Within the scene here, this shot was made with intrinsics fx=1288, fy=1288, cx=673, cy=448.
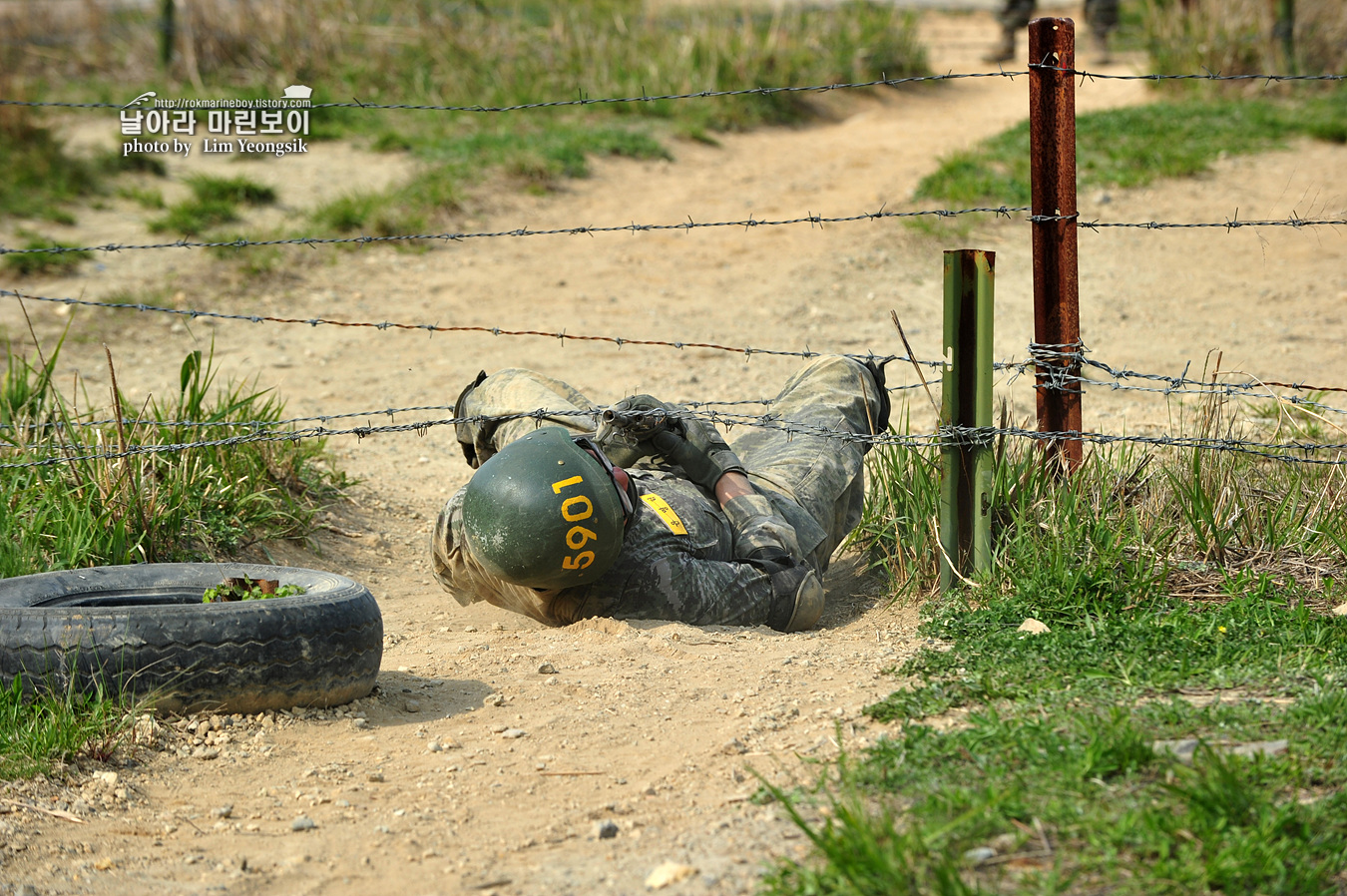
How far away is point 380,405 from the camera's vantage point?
260 inches

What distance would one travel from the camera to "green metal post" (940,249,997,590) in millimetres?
3713

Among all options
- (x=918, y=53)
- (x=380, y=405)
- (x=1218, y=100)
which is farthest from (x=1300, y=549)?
(x=918, y=53)

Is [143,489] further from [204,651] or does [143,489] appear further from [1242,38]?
[1242,38]

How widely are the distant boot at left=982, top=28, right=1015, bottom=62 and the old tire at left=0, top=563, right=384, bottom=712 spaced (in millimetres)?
12160

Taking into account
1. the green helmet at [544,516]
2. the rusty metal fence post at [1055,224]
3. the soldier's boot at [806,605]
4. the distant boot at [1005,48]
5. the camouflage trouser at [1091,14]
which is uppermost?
the camouflage trouser at [1091,14]

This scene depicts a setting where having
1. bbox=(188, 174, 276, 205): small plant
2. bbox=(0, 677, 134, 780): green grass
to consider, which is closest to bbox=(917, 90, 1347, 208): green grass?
bbox=(188, 174, 276, 205): small plant

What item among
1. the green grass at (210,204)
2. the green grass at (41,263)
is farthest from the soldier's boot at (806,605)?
the green grass at (210,204)

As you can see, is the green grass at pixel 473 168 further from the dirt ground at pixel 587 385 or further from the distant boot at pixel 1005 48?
the distant boot at pixel 1005 48

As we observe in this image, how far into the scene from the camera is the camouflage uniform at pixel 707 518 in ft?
12.9

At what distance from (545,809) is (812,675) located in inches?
35.1

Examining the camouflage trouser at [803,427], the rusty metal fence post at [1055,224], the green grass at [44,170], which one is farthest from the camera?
the green grass at [44,170]

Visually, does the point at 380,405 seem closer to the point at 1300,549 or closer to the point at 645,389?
the point at 645,389

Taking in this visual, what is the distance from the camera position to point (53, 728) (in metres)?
2.87

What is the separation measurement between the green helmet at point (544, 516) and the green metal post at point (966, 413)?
98 centimetres
